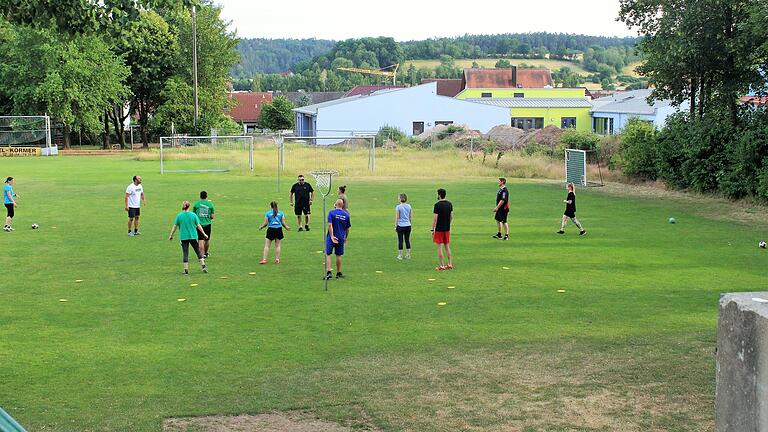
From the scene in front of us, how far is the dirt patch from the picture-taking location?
9.85 meters

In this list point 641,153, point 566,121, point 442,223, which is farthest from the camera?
point 566,121

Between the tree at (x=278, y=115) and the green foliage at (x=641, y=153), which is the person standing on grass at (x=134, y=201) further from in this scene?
the tree at (x=278, y=115)

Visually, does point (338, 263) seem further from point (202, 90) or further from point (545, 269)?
point (202, 90)

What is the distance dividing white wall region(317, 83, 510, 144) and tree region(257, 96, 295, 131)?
2678 centimetres

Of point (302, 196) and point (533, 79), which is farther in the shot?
point (533, 79)

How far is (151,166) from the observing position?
55844 mm

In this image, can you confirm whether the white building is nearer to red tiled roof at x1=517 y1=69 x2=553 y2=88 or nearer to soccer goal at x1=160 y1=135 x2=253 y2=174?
soccer goal at x1=160 y1=135 x2=253 y2=174

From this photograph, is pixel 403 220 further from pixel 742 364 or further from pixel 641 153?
pixel 641 153

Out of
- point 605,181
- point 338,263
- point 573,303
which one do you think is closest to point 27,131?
point 605,181

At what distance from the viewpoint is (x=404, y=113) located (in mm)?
80938

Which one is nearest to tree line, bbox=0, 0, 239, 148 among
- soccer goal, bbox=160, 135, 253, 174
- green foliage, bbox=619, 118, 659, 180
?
soccer goal, bbox=160, 135, 253, 174

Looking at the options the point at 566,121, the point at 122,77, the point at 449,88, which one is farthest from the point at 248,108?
the point at 566,121

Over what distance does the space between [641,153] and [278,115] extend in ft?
222

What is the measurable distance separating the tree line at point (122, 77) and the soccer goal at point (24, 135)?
3013 millimetres
